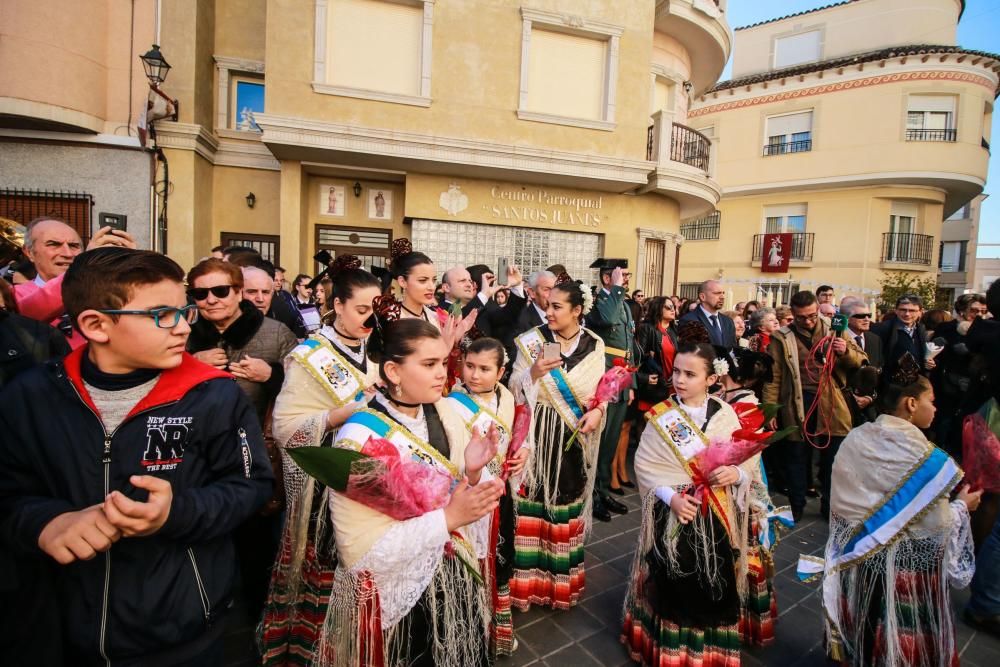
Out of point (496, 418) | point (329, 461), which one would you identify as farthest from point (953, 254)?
point (329, 461)

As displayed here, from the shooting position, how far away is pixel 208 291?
271 cm

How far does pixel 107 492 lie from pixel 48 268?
7.04 ft

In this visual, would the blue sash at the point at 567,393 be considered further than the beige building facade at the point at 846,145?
No

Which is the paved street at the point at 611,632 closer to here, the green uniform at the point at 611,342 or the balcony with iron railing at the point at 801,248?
the green uniform at the point at 611,342

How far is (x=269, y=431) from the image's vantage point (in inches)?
116

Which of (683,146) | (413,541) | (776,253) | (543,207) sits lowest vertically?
(413,541)

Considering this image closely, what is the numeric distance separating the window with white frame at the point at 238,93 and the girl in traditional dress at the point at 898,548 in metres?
11.9

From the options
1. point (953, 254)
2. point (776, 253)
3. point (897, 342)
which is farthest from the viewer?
point (953, 254)

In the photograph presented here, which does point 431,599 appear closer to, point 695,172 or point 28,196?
point 28,196

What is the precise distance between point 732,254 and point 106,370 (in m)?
23.7

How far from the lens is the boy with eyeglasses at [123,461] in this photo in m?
1.46

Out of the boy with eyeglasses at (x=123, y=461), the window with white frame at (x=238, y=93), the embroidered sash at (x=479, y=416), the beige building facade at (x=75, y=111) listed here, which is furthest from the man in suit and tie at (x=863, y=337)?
the window with white frame at (x=238, y=93)

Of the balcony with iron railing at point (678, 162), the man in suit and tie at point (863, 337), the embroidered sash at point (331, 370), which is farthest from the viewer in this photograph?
the balcony with iron railing at point (678, 162)

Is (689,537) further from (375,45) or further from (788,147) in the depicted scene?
(788,147)
